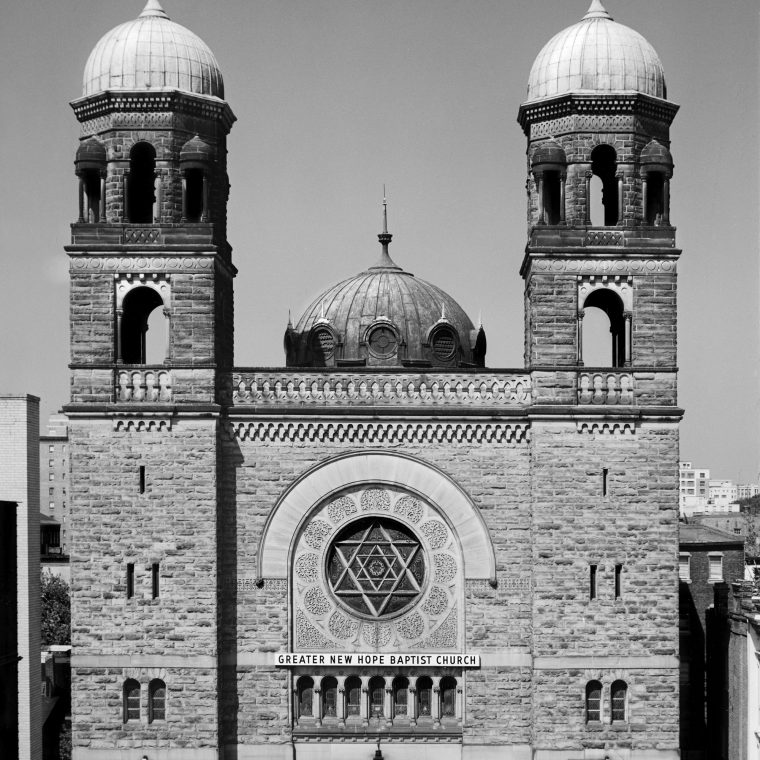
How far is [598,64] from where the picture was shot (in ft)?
113

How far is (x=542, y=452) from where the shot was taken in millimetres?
33594

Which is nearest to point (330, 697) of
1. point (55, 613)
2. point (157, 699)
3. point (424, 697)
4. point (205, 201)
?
point (424, 697)

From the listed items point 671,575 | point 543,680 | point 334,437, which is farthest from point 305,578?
point 671,575

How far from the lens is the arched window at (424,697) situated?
3419 centimetres

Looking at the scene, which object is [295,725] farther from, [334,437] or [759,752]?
[759,752]

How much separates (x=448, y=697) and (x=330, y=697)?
3.03m

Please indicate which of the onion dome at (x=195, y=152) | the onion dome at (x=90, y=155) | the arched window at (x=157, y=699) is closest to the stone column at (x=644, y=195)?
the onion dome at (x=195, y=152)

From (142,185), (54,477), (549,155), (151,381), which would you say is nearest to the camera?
(151,381)

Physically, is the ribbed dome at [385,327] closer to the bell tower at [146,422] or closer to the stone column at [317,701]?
the bell tower at [146,422]

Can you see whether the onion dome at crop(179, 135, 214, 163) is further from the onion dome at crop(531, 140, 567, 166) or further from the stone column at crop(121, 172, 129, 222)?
the onion dome at crop(531, 140, 567, 166)

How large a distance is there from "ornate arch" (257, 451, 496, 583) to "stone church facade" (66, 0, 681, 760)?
8 centimetres

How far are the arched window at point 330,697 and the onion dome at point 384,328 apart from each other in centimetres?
1069

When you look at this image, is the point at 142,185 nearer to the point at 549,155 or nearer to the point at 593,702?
the point at 549,155

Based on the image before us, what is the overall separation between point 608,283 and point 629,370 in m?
2.29
